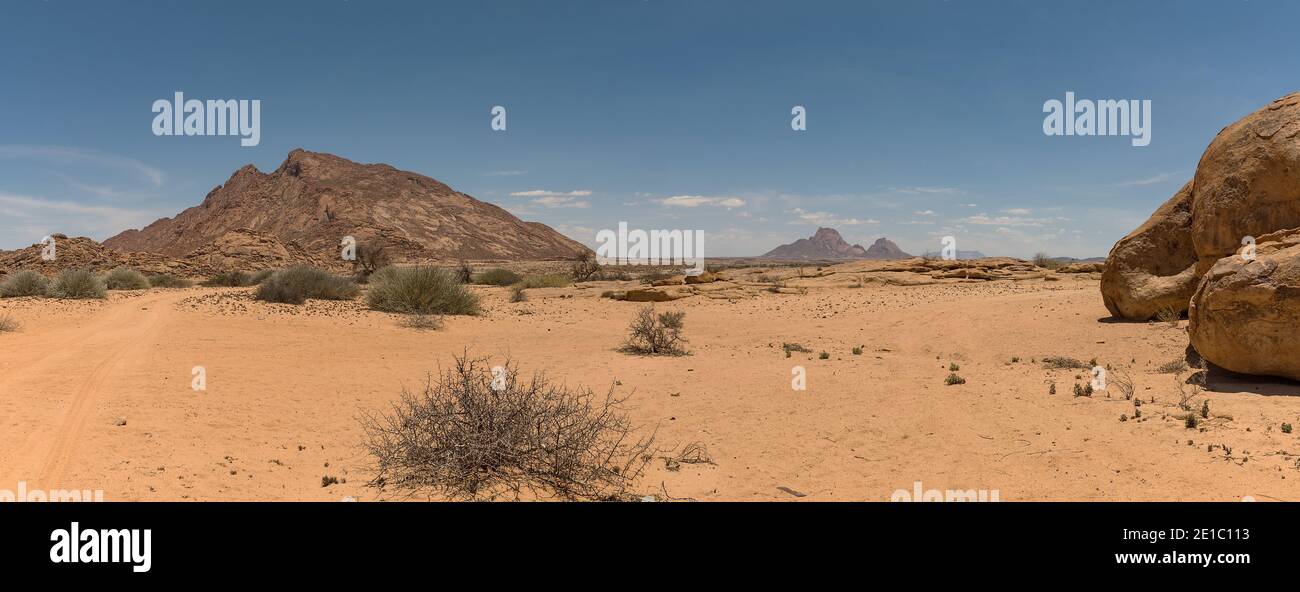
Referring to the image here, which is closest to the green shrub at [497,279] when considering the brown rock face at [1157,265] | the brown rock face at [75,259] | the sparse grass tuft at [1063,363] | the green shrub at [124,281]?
the green shrub at [124,281]

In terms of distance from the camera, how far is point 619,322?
16984 mm

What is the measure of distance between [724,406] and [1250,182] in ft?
26.5

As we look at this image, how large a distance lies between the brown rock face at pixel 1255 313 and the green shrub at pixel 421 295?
1471 cm

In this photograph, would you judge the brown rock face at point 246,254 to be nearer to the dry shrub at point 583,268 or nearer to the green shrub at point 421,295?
the dry shrub at point 583,268

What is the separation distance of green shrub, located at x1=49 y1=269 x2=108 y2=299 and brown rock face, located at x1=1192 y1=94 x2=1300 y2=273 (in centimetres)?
2549

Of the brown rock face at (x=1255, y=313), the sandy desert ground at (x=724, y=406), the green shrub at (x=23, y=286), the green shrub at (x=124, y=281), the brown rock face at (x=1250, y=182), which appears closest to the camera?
the sandy desert ground at (x=724, y=406)

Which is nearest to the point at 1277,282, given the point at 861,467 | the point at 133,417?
the point at 861,467

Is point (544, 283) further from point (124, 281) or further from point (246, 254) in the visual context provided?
point (246, 254)

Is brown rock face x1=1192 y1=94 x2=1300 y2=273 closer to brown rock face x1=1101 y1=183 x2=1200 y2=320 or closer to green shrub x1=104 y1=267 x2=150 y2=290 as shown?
brown rock face x1=1101 y1=183 x2=1200 y2=320

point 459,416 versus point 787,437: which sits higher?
point 459,416

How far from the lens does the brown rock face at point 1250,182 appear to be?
884 cm

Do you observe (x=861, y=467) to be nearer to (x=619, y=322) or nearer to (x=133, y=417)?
(x=133, y=417)

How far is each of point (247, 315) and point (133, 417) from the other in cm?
894
